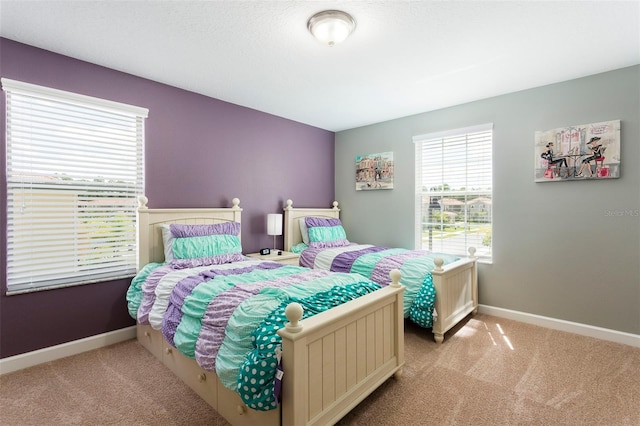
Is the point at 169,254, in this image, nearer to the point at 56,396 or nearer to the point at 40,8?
the point at 56,396

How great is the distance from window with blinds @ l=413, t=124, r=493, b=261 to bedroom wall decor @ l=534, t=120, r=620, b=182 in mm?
506

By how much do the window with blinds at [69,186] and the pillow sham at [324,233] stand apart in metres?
1.94

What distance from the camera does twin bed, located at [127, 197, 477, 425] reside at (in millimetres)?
1439

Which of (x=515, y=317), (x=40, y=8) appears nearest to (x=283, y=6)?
(x=40, y=8)

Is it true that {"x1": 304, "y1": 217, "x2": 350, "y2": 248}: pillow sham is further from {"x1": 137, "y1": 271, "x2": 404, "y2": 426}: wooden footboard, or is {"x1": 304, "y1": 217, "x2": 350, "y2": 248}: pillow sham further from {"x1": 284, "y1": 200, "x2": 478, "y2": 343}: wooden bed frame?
{"x1": 137, "y1": 271, "x2": 404, "y2": 426}: wooden footboard

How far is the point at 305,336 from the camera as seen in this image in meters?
1.44

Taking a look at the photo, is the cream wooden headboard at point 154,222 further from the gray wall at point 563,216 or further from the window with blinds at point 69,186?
the gray wall at point 563,216

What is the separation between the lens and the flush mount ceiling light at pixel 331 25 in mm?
1955

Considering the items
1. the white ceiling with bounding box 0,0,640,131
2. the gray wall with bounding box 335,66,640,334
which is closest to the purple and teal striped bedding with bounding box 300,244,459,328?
the gray wall with bounding box 335,66,640,334

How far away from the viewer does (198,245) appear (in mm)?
2822

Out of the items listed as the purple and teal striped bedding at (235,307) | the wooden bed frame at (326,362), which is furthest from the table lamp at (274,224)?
the wooden bed frame at (326,362)

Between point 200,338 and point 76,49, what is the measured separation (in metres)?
2.43

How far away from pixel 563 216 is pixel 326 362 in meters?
2.81

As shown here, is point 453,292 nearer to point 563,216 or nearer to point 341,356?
point 563,216
